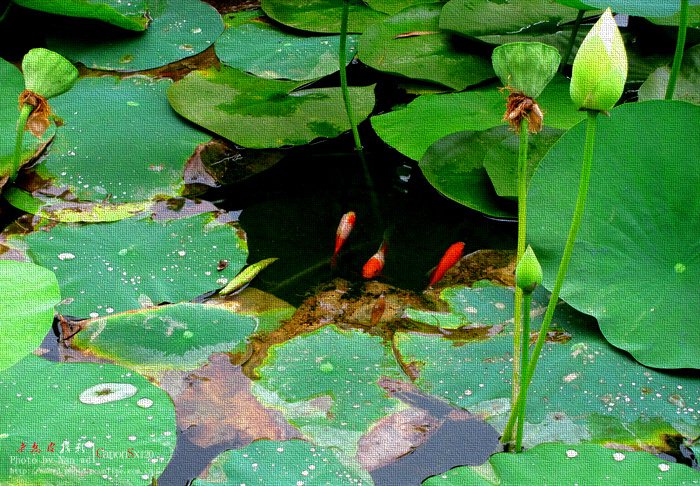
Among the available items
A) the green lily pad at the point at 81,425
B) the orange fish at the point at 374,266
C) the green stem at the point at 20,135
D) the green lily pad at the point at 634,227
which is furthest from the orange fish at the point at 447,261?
the green stem at the point at 20,135

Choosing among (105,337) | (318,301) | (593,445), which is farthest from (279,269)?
(593,445)

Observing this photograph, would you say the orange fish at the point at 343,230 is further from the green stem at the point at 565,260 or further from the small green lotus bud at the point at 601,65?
the small green lotus bud at the point at 601,65

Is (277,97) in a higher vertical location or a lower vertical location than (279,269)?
higher

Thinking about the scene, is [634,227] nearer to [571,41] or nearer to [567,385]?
[567,385]

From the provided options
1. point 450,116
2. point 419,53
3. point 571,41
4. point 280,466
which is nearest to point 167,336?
point 280,466

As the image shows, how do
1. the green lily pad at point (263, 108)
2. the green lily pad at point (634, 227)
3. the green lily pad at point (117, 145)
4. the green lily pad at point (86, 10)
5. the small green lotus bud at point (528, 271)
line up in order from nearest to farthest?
the small green lotus bud at point (528, 271)
the green lily pad at point (634, 227)
the green lily pad at point (117, 145)
the green lily pad at point (263, 108)
the green lily pad at point (86, 10)

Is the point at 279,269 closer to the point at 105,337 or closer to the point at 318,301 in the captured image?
the point at 318,301
